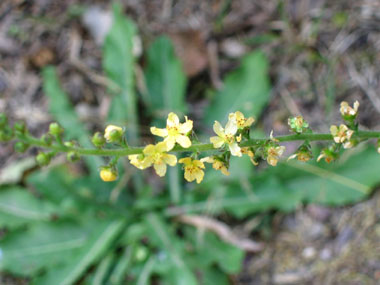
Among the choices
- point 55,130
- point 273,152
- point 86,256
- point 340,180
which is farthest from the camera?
point 340,180

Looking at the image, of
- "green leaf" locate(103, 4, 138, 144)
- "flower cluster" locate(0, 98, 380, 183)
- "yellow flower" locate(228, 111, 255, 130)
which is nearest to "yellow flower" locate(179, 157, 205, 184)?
"flower cluster" locate(0, 98, 380, 183)

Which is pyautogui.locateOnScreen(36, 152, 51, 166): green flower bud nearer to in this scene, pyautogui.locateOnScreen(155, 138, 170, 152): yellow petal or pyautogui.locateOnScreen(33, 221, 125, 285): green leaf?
pyautogui.locateOnScreen(155, 138, 170, 152): yellow petal

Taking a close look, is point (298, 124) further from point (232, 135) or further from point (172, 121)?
point (172, 121)

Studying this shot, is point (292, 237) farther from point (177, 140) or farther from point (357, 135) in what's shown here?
point (177, 140)

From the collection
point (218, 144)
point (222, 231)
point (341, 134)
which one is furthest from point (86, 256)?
point (341, 134)

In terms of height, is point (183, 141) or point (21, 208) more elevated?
point (21, 208)
